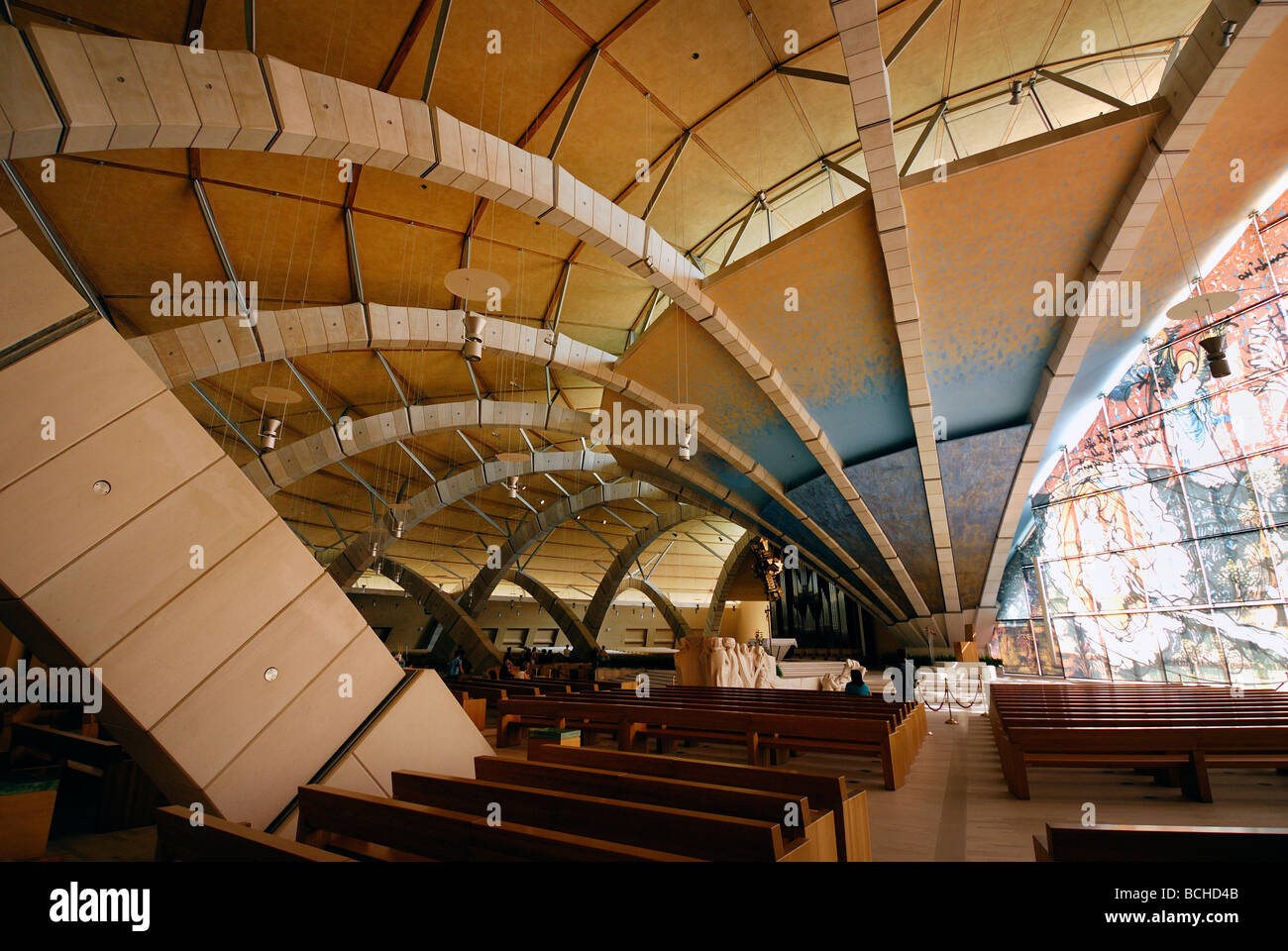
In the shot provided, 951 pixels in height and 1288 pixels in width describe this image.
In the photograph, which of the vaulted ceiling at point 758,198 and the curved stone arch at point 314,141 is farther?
the vaulted ceiling at point 758,198

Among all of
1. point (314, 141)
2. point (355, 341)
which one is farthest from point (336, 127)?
point (355, 341)

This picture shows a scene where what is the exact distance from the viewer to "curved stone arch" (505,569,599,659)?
29688 mm

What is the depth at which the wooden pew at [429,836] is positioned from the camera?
205 cm

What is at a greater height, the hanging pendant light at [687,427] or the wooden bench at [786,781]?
the hanging pendant light at [687,427]

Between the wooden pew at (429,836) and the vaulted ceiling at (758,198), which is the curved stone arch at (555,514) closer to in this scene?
the vaulted ceiling at (758,198)

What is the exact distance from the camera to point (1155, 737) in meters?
4.59

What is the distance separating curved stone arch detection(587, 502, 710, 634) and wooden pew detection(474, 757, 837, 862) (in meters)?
23.0

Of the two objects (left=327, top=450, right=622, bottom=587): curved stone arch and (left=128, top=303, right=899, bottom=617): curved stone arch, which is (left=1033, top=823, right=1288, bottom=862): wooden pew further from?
(left=327, top=450, right=622, bottom=587): curved stone arch

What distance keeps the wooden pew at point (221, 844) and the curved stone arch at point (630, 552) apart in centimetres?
2400

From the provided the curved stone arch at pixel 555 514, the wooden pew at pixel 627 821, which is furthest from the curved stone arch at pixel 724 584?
the wooden pew at pixel 627 821

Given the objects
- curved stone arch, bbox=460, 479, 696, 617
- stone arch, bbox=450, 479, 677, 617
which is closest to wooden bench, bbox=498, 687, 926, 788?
curved stone arch, bbox=460, 479, 696, 617

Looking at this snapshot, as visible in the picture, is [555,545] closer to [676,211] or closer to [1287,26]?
[676,211]

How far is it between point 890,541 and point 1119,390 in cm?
701
